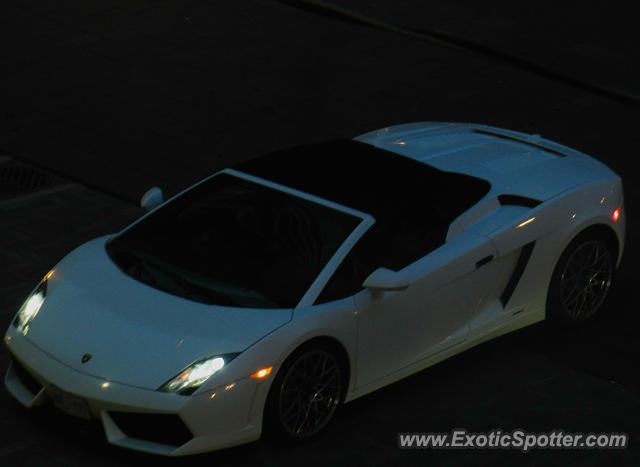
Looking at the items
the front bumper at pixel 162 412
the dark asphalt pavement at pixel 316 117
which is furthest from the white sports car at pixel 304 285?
the dark asphalt pavement at pixel 316 117

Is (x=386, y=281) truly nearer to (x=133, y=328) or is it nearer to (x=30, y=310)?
(x=133, y=328)

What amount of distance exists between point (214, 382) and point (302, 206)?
1655mm

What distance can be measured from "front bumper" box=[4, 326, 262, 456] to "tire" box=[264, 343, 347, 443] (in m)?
0.15

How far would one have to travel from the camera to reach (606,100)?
48.4ft

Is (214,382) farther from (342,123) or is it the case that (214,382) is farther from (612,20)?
(612,20)

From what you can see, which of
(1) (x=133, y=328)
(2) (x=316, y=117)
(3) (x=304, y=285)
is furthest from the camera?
(2) (x=316, y=117)

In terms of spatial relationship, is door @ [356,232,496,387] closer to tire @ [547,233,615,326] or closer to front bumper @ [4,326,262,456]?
tire @ [547,233,615,326]

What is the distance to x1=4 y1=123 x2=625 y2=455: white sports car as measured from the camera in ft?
26.4

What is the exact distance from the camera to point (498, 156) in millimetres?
10484

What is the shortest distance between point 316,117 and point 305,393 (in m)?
5.98

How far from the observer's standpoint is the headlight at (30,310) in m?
8.63

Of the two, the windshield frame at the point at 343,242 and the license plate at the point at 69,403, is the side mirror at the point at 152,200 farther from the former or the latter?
the license plate at the point at 69,403

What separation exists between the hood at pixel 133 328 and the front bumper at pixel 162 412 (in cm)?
8

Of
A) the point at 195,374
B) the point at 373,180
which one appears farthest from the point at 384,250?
the point at 195,374
